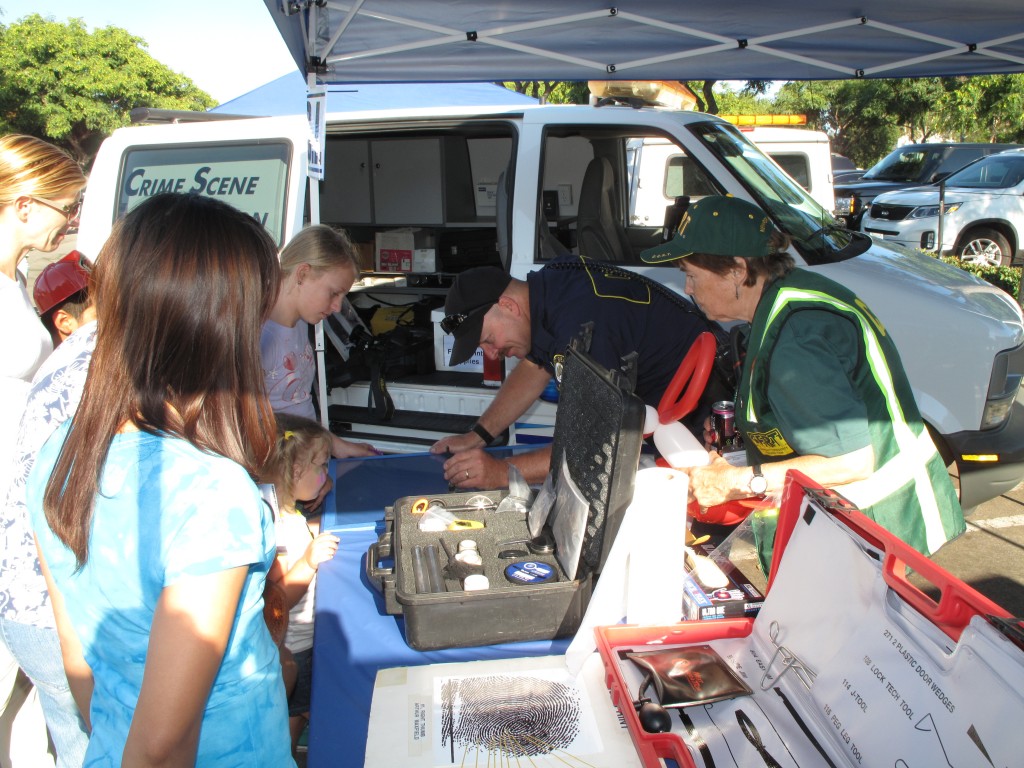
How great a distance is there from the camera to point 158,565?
0.93m

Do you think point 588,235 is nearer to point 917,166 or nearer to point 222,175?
point 222,175

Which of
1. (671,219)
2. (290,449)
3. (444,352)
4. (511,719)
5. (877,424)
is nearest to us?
(511,719)

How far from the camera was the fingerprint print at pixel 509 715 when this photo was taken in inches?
48.3

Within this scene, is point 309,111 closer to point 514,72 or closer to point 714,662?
point 514,72

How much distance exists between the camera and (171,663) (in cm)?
89

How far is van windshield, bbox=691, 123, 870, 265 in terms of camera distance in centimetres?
346

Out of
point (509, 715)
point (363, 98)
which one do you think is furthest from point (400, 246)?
point (509, 715)

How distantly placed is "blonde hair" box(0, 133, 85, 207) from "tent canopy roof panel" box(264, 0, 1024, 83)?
4.26 feet

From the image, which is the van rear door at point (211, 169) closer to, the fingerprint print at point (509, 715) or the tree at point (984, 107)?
the fingerprint print at point (509, 715)

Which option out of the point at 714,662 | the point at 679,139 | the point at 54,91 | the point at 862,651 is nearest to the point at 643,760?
the point at 714,662

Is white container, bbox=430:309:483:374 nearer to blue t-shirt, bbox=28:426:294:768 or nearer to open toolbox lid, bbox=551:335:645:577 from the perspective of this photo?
open toolbox lid, bbox=551:335:645:577

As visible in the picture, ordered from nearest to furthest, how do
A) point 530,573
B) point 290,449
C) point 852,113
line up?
point 530,573
point 290,449
point 852,113

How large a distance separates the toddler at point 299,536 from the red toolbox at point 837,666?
3.04 ft

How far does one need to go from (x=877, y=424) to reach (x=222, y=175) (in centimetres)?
335
